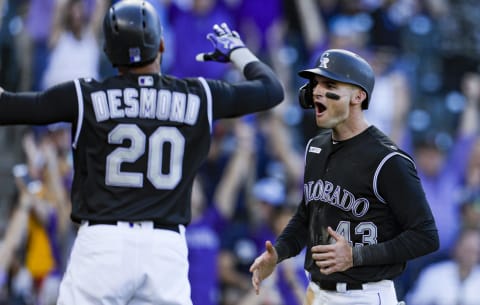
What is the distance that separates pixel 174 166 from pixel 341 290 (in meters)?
1.09

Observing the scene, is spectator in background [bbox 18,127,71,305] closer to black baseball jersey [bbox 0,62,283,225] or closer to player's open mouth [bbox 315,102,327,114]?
black baseball jersey [bbox 0,62,283,225]

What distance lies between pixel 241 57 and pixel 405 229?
147 centimetres

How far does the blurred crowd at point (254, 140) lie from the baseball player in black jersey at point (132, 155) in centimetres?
369

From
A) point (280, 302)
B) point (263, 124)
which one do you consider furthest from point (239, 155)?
point (280, 302)

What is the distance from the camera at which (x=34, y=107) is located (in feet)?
15.5

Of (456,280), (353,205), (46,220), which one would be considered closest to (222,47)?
(353,205)

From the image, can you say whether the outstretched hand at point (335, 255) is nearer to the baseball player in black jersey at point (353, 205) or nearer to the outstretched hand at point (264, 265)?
the baseball player in black jersey at point (353, 205)

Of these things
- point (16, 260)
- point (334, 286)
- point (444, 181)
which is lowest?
point (16, 260)

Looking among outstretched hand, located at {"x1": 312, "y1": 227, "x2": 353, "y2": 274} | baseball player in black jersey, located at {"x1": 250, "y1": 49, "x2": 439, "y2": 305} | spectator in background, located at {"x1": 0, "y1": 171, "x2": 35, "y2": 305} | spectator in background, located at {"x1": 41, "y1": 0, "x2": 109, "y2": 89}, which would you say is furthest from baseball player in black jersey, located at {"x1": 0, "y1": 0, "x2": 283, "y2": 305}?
spectator in background, located at {"x1": 41, "y1": 0, "x2": 109, "y2": 89}

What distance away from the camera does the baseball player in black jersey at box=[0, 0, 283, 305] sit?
470cm

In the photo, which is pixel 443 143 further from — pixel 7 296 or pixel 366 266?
pixel 366 266

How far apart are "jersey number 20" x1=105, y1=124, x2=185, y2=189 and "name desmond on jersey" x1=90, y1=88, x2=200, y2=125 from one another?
74mm

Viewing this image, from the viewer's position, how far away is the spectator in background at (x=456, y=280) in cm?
920

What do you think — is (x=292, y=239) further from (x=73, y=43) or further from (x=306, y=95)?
(x=73, y=43)
